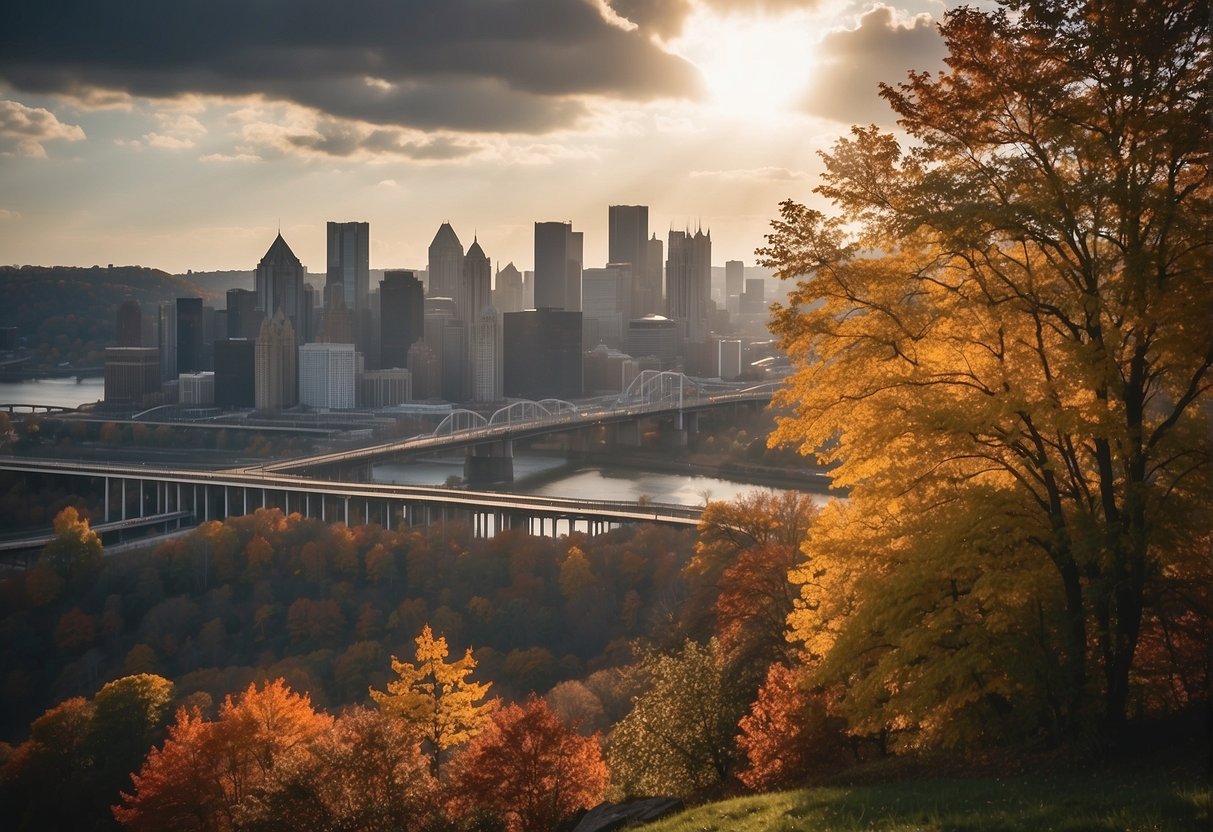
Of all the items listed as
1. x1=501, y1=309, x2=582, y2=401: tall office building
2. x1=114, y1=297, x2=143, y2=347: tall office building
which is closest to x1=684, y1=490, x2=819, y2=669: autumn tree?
x1=114, y1=297, x2=143, y2=347: tall office building

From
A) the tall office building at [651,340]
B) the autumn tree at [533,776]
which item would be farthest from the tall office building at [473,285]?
the autumn tree at [533,776]

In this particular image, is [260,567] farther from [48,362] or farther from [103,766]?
[48,362]

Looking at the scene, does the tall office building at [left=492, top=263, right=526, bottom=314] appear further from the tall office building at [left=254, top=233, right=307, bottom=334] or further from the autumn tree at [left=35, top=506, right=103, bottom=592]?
the autumn tree at [left=35, top=506, right=103, bottom=592]

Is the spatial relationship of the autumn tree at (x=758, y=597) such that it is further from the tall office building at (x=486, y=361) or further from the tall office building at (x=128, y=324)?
the tall office building at (x=486, y=361)

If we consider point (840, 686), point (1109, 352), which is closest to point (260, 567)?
point (840, 686)

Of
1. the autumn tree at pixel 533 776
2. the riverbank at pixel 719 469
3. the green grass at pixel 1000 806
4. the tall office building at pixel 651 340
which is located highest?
the tall office building at pixel 651 340

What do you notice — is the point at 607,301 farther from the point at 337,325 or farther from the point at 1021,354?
the point at 1021,354

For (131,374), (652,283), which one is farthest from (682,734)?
(652,283)
